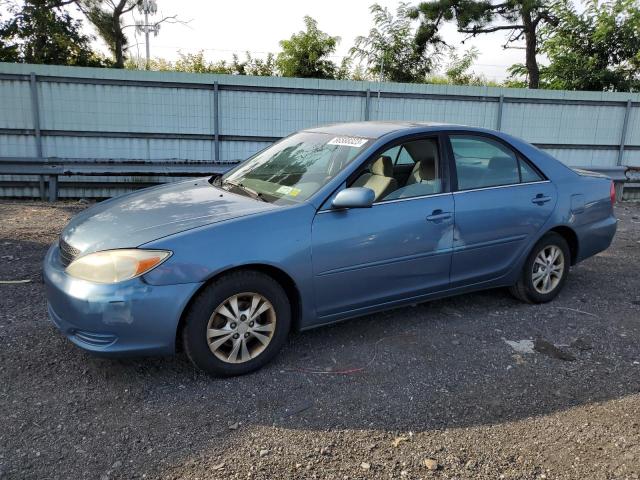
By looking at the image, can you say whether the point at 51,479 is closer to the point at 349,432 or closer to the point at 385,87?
the point at 349,432

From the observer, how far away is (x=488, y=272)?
4.56 metres

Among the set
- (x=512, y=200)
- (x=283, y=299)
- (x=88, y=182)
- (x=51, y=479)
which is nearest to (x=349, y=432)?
(x=283, y=299)

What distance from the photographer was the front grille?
343 cm

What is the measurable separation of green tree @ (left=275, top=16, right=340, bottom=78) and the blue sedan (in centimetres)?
1368

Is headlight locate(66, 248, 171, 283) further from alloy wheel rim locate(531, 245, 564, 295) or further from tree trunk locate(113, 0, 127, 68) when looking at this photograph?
tree trunk locate(113, 0, 127, 68)

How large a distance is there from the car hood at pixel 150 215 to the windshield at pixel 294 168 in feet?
0.63

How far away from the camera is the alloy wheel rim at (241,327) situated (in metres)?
3.40

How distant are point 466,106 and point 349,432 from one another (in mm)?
9324

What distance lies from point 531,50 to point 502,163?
578 inches

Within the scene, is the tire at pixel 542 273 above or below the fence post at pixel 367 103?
below

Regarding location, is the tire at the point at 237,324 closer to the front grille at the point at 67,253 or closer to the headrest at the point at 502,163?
the front grille at the point at 67,253

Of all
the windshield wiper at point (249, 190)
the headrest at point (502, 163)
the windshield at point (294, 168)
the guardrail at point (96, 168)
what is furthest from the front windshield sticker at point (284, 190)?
the guardrail at point (96, 168)

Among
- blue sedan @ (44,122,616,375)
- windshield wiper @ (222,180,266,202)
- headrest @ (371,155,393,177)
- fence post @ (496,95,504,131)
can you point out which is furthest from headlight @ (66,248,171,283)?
fence post @ (496,95,504,131)

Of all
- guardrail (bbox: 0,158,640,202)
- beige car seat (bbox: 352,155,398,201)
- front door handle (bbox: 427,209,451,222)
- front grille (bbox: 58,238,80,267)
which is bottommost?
guardrail (bbox: 0,158,640,202)
